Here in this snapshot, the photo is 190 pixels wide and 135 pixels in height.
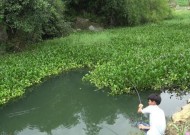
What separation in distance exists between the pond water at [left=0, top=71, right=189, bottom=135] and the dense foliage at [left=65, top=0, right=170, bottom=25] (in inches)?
693

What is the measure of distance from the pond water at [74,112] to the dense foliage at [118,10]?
17.6 meters

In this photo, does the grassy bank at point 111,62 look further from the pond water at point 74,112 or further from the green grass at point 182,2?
the green grass at point 182,2

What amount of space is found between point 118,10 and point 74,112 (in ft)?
67.2

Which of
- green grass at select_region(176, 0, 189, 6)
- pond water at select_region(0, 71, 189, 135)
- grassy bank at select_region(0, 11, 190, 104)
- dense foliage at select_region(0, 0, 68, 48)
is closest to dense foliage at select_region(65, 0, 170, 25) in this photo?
grassy bank at select_region(0, 11, 190, 104)

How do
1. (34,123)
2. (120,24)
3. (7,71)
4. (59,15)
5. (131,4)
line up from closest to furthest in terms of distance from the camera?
(34,123) < (7,71) < (59,15) < (131,4) < (120,24)

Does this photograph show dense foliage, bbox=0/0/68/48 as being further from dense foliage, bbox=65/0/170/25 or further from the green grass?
the green grass

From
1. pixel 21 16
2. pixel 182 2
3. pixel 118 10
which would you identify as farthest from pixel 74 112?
pixel 182 2

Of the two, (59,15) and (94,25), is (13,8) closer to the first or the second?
(59,15)

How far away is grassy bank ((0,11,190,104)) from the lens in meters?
12.5

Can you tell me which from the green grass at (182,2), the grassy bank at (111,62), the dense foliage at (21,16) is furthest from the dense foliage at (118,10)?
the green grass at (182,2)

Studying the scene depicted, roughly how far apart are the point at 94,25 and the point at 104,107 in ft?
66.0

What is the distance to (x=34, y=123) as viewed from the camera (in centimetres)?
1070

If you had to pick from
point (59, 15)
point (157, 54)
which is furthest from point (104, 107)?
point (59, 15)

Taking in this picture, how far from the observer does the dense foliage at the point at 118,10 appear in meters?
30.3
